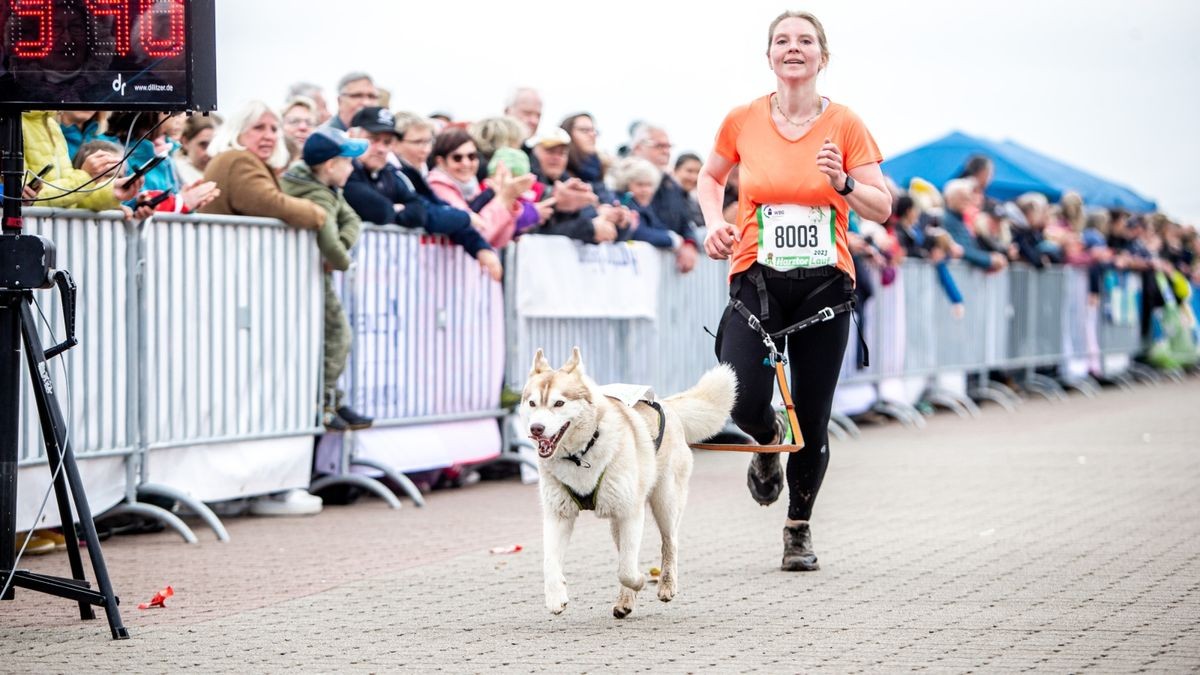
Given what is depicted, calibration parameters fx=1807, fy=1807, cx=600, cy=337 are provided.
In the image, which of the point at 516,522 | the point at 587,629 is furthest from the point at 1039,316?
the point at 587,629

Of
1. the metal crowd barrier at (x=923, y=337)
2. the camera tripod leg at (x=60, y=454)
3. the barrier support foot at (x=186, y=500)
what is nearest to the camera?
the camera tripod leg at (x=60, y=454)

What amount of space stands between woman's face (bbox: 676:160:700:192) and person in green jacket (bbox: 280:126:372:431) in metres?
5.16

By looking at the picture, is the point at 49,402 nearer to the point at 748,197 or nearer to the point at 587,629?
the point at 587,629

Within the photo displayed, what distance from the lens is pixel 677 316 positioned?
1480cm

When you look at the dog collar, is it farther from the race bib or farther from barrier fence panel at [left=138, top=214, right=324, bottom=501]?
barrier fence panel at [left=138, top=214, right=324, bottom=501]

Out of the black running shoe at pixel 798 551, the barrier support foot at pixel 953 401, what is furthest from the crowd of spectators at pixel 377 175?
the black running shoe at pixel 798 551

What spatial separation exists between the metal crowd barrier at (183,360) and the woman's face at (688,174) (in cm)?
555

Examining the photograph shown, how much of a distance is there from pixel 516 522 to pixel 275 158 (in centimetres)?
258

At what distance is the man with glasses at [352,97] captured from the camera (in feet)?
40.9

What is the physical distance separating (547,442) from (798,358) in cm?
173

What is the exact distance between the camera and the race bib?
7637 millimetres

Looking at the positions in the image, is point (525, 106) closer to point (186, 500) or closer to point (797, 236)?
point (186, 500)

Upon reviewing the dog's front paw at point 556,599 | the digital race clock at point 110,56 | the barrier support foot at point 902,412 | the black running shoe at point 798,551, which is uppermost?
the digital race clock at point 110,56

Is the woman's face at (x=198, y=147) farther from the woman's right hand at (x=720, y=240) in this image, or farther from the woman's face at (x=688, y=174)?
the woman's face at (x=688, y=174)
